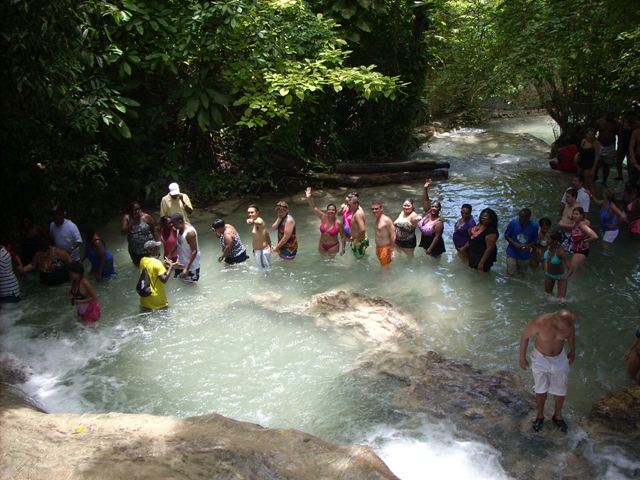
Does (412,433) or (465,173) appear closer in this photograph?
(412,433)

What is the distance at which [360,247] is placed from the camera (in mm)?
9492

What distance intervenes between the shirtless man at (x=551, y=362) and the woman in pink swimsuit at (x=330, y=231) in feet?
14.3

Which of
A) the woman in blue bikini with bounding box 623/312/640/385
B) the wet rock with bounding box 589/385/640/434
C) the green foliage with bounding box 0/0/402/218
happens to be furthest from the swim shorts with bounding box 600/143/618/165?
the wet rock with bounding box 589/385/640/434

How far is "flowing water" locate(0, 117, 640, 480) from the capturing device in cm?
586

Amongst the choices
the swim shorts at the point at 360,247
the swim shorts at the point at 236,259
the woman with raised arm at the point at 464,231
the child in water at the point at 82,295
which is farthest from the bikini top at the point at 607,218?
the child in water at the point at 82,295

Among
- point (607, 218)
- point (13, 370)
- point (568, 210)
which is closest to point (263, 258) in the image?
point (13, 370)

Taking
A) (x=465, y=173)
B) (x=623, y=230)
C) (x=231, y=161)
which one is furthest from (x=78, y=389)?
(x=465, y=173)

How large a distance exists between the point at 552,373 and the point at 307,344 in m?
3.14

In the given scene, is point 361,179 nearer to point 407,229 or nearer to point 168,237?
point 407,229

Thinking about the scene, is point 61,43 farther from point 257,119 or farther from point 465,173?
point 465,173

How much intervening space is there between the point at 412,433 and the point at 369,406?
61 centimetres

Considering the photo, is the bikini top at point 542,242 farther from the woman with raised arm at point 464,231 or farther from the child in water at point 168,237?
the child in water at point 168,237

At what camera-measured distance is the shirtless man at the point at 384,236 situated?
9.06 meters

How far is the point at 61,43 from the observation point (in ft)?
24.6
